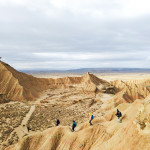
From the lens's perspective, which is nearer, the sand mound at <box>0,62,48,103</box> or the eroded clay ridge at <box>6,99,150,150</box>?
the eroded clay ridge at <box>6,99,150,150</box>

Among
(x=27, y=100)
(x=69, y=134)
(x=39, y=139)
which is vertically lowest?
(x=27, y=100)

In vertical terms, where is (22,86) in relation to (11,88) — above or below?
above

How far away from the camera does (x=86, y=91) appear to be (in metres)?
59.3

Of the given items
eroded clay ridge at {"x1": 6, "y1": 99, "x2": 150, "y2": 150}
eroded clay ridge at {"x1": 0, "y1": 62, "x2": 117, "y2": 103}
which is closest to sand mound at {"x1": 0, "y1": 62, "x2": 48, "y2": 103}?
eroded clay ridge at {"x1": 0, "y1": 62, "x2": 117, "y2": 103}

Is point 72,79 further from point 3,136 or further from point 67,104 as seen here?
point 3,136

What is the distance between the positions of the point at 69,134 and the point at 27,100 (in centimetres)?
3828

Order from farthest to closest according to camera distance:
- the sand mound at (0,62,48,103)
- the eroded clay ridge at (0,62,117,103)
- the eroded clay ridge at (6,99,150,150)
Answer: the eroded clay ridge at (0,62,117,103) < the sand mound at (0,62,48,103) < the eroded clay ridge at (6,99,150,150)

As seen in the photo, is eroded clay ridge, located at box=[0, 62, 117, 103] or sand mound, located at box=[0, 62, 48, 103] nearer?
sand mound, located at box=[0, 62, 48, 103]

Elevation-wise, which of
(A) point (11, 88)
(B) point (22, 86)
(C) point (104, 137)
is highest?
(C) point (104, 137)

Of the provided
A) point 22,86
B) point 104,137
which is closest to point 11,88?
point 22,86

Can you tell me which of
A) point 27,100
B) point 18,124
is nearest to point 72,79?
point 27,100

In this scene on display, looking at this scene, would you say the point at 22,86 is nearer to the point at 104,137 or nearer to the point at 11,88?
the point at 11,88

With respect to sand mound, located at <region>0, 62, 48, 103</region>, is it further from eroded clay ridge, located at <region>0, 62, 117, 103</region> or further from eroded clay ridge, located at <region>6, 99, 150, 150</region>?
eroded clay ridge, located at <region>6, 99, 150, 150</region>

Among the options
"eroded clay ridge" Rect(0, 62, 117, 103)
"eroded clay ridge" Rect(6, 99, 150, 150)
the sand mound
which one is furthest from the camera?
"eroded clay ridge" Rect(0, 62, 117, 103)
